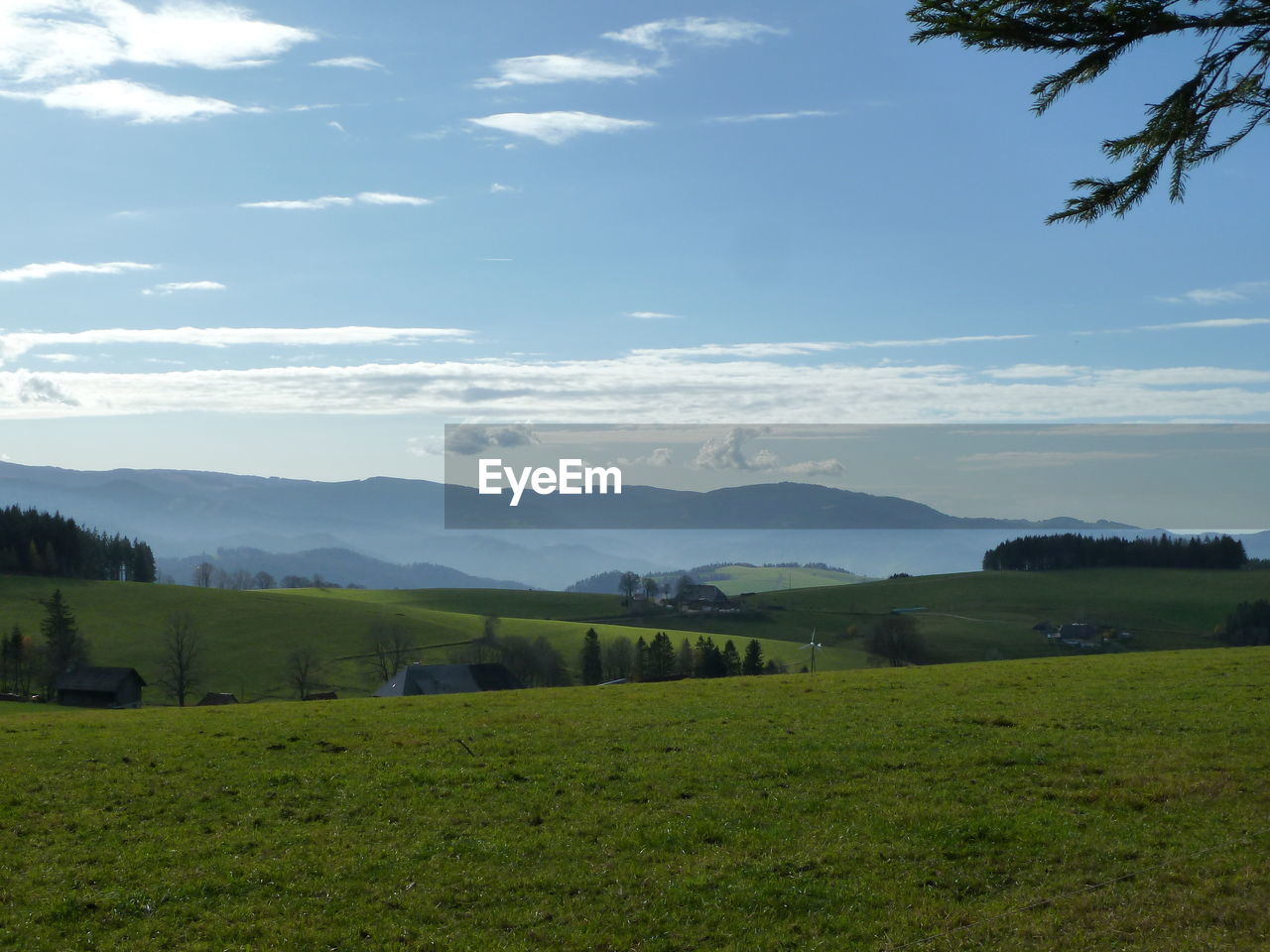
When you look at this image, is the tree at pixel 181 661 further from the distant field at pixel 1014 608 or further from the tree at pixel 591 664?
Result: the distant field at pixel 1014 608

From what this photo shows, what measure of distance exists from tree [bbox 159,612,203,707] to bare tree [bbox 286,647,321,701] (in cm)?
981

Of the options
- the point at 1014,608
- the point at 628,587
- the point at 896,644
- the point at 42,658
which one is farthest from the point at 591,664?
the point at 1014,608


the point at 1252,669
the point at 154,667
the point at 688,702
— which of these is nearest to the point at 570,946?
the point at 688,702

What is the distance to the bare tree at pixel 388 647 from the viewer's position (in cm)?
11471

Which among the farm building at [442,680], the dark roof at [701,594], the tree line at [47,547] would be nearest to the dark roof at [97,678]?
the farm building at [442,680]

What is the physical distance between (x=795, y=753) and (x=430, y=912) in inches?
400

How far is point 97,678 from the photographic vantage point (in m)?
95.4

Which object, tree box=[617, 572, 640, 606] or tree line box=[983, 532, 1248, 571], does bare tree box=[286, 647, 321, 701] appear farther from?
tree line box=[983, 532, 1248, 571]

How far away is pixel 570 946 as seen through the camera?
38.0 feet

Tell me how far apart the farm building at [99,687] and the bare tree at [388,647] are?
80.0ft

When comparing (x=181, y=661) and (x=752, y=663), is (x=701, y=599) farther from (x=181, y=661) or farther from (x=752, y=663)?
(x=181, y=661)

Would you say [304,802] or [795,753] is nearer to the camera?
[304,802]

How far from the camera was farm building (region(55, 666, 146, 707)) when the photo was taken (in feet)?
309

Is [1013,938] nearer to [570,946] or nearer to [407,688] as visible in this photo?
[570,946]
